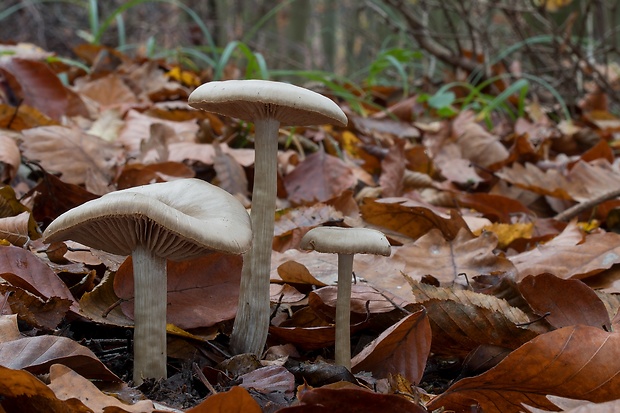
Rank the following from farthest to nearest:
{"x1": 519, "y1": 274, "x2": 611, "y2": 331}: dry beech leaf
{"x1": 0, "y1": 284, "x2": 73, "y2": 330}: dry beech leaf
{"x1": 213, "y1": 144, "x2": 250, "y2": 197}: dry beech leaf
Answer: {"x1": 213, "y1": 144, "x2": 250, "y2": 197}: dry beech leaf, {"x1": 519, "y1": 274, "x2": 611, "y2": 331}: dry beech leaf, {"x1": 0, "y1": 284, "x2": 73, "y2": 330}: dry beech leaf

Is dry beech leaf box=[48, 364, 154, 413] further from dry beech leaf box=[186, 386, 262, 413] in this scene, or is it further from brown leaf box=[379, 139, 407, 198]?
brown leaf box=[379, 139, 407, 198]

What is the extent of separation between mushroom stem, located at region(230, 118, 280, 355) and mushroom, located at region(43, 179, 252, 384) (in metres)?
0.13

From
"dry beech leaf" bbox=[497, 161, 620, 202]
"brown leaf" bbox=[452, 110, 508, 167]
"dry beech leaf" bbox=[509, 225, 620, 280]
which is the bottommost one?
"dry beech leaf" bbox=[509, 225, 620, 280]

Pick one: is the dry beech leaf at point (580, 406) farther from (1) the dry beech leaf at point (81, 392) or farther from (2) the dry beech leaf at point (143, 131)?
(2) the dry beech leaf at point (143, 131)

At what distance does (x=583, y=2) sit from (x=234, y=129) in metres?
5.45

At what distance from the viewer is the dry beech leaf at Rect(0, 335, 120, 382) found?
4.07 ft

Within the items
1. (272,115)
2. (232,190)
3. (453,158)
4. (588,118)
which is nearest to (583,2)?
(588,118)

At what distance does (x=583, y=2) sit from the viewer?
709 cm

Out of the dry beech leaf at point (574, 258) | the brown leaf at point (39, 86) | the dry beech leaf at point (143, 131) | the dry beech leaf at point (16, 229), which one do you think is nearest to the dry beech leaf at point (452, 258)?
the dry beech leaf at point (574, 258)

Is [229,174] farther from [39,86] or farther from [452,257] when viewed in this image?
[39,86]

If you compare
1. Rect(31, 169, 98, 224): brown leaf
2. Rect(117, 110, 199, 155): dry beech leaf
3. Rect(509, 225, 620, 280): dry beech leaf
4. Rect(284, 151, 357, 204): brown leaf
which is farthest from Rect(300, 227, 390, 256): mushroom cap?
Rect(117, 110, 199, 155): dry beech leaf

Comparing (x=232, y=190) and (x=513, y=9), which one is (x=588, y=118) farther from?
(x=232, y=190)

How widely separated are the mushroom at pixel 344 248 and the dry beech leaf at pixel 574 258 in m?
0.80

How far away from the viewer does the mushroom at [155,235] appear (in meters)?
1.26
